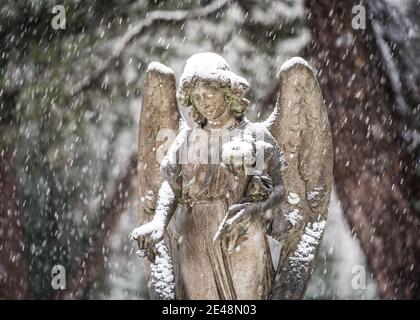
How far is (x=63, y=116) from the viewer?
10.1 m

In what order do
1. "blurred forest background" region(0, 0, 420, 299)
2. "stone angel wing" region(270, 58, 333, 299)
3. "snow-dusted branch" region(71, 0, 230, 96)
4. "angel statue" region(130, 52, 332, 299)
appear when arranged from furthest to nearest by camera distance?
"snow-dusted branch" region(71, 0, 230, 96) < "blurred forest background" region(0, 0, 420, 299) < "stone angel wing" region(270, 58, 333, 299) < "angel statue" region(130, 52, 332, 299)

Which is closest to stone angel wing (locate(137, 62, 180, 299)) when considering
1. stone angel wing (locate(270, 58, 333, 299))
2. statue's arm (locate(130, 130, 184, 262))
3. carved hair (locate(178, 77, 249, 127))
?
statue's arm (locate(130, 130, 184, 262))

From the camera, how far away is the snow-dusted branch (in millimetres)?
10133

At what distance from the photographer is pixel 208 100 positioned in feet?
18.9

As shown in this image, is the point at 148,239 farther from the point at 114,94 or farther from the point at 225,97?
the point at 114,94

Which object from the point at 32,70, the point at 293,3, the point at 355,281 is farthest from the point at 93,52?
the point at 355,281

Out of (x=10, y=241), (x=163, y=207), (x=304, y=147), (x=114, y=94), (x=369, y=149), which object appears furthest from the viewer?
(x=114, y=94)

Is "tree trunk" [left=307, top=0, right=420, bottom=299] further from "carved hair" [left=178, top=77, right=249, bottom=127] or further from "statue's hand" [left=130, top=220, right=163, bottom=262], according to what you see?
"statue's hand" [left=130, top=220, right=163, bottom=262]

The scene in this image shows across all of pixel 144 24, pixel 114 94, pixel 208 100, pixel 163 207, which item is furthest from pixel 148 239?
pixel 144 24

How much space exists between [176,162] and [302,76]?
863mm

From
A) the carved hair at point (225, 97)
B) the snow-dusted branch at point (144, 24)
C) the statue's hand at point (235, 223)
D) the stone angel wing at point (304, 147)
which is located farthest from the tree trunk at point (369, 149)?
the statue's hand at point (235, 223)

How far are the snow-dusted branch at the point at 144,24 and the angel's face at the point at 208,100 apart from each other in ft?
14.5

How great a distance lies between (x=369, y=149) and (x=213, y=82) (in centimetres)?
400

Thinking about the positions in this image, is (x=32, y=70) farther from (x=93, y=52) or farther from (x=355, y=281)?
(x=355, y=281)
